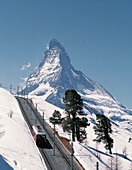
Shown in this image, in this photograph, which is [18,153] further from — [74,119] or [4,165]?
[74,119]

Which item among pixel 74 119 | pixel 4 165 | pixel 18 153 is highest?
pixel 74 119

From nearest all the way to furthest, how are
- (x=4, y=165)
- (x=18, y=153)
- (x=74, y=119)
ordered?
1. (x=4, y=165)
2. (x=18, y=153)
3. (x=74, y=119)

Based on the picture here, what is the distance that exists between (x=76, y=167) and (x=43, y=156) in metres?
7.49

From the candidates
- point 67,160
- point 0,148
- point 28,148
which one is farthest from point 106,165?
point 0,148

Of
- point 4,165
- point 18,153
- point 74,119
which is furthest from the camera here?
point 74,119

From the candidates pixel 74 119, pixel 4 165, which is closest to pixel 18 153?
pixel 4 165

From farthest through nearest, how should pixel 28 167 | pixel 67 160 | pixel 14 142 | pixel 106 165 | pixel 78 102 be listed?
pixel 78 102
pixel 106 165
pixel 14 142
pixel 67 160
pixel 28 167

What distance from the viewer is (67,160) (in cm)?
4331

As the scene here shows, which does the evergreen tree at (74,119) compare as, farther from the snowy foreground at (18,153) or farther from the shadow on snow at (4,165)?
the shadow on snow at (4,165)

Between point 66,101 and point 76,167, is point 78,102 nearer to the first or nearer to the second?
point 66,101

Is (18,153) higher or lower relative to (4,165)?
lower

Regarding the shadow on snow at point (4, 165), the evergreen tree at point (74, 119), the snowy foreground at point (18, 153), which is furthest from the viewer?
the evergreen tree at point (74, 119)

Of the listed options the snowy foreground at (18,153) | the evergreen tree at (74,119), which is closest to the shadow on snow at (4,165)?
the snowy foreground at (18,153)

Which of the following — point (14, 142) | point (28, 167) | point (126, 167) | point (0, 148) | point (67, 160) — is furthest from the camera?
point (126, 167)
